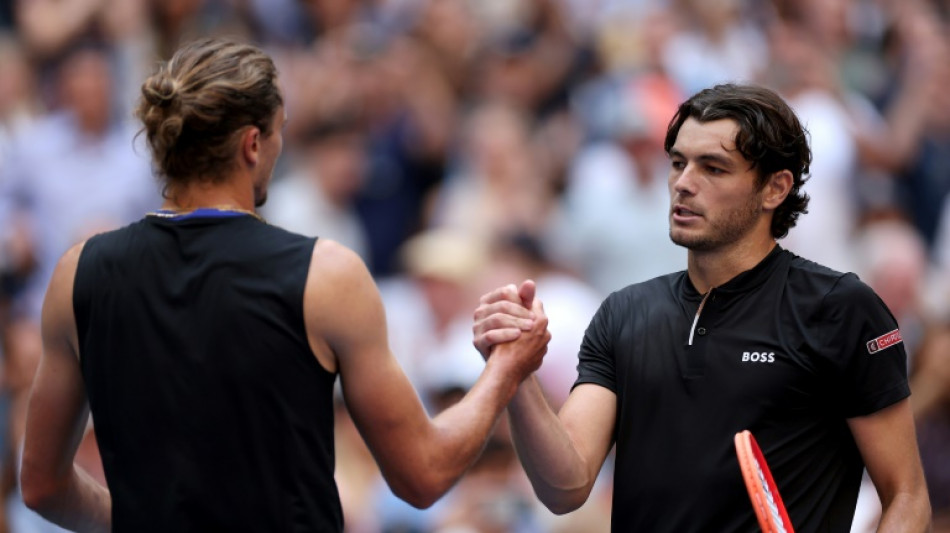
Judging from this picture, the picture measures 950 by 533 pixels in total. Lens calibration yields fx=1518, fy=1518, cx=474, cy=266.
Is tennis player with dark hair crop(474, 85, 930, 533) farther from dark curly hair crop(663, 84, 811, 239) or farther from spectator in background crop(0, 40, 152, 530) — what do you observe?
spectator in background crop(0, 40, 152, 530)

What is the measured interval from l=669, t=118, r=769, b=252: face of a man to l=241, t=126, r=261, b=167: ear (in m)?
1.10

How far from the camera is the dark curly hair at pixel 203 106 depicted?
344cm

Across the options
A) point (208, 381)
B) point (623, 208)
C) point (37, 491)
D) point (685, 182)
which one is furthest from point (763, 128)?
point (623, 208)

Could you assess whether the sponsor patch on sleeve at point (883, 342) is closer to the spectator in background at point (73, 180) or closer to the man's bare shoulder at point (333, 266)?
the man's bare shoulder at point (333, 266)

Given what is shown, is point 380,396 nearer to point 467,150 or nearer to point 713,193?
point 713,193

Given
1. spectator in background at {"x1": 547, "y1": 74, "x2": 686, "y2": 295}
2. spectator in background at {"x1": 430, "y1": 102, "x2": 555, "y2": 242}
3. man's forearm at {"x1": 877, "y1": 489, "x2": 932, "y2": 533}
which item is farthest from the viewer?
spectator in background at {"x1": 430, "y1": 102, "x2": 555, "y2": 242}

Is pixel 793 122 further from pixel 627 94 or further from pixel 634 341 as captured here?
pixel 627 94

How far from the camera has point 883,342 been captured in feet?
12.4

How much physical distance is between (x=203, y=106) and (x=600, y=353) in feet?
4.30

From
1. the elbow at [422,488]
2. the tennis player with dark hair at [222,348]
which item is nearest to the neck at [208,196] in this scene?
the tennis player with dark hair at [222,348]

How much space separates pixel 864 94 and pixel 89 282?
8.28m

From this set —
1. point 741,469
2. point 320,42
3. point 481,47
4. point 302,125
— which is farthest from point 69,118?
point 741,469

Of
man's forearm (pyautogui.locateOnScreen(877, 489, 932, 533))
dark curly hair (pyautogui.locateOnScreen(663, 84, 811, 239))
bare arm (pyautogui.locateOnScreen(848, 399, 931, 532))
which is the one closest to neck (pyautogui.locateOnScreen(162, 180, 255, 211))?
dark curly hair (pyautogui.locateOnScreen(663, 84, 811, 239))

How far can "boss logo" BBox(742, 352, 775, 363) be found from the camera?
12.5 ft
